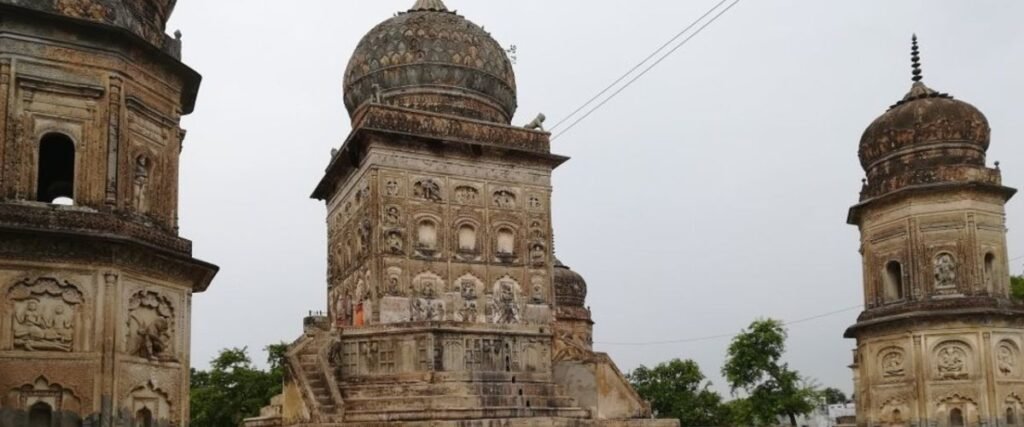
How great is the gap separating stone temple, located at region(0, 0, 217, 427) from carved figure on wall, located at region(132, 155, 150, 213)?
0.02m

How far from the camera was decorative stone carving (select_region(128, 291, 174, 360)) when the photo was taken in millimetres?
12555

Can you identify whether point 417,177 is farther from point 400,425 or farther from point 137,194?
point 137,194

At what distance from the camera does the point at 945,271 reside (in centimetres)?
2373

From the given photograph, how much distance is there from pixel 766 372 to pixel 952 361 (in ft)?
30.4

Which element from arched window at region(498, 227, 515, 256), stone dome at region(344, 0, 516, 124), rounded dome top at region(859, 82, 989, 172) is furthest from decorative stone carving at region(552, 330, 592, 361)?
rounded dome top at region(859, 82, 989, 172)

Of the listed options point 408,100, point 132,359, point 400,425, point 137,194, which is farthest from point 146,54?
Answer: point 408,100

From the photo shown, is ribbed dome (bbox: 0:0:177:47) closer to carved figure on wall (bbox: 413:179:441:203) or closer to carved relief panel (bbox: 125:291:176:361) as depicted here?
carved relief panel (bbox: 125:291:176:361)

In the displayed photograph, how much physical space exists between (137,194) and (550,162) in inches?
548

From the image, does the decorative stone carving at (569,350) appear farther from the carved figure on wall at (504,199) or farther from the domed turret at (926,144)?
the domed turret at (926,144)

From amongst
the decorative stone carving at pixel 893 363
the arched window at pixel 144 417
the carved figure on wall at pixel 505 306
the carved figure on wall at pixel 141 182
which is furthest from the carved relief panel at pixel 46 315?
the decorative stone carving at pixel 893 363

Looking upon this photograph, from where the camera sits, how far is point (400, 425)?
780 inches

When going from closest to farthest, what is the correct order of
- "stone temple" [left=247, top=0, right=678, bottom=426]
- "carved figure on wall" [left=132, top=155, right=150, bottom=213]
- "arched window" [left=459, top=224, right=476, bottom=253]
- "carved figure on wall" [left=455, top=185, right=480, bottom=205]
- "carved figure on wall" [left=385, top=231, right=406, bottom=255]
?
"carved figure on wall" [left=132, top=155, right=150, bottom=213], "stone temple" [left=247, top=0, right=678, bottom=426], "carved figure on wall" [left=385, top=231, right=406, bottom=255], "arched window" [left=459, top=224, right=476, bottom=253], "carved figure on wall" [left=455, top=185, right=480, bottom=205]

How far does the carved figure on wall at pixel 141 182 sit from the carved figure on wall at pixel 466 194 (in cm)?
1168

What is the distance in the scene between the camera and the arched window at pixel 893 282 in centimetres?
2484
